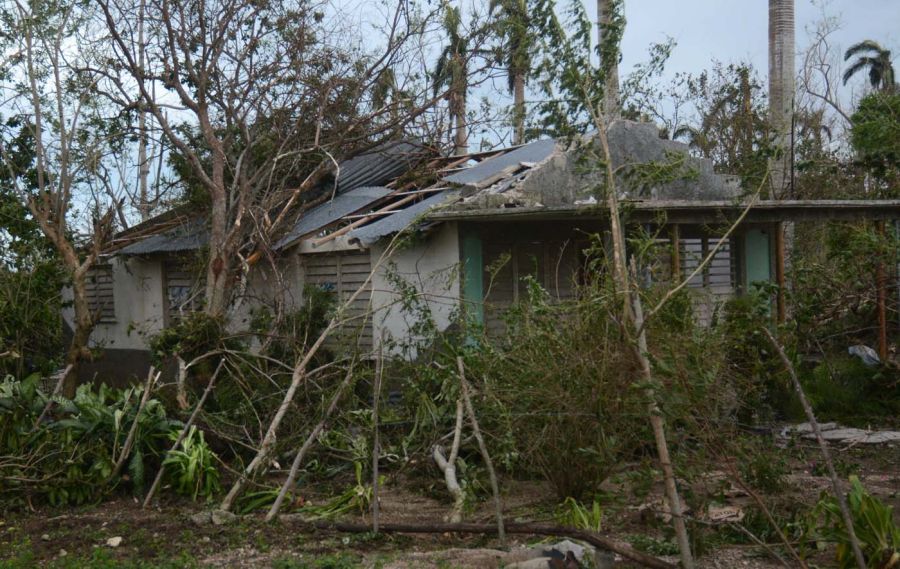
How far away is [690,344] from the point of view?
6027 millimetres

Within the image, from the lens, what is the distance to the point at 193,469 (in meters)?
7.75

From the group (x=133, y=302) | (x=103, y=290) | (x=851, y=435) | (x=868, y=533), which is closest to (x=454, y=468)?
(x=868, y=533)

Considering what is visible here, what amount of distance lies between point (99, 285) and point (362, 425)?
Result: 33.1 feet

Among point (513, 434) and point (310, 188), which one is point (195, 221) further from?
point (513, 434)

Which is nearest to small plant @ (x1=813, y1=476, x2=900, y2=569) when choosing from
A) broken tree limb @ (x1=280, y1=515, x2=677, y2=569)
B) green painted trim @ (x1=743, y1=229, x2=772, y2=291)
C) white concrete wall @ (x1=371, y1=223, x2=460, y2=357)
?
broken tree limb @ (x1=280, y1=515, x2=677, y2=569)

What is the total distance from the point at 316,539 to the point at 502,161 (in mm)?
8413

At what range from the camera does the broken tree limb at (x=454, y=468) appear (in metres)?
6.71

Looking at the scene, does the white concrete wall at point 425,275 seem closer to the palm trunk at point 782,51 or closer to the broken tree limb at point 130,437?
the broken tree limb at point 130,437

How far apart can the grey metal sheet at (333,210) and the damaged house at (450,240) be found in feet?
0.11

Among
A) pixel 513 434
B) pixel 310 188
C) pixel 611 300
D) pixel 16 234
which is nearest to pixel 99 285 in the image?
pixel 16 234

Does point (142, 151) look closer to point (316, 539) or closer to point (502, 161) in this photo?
point (502, 161)

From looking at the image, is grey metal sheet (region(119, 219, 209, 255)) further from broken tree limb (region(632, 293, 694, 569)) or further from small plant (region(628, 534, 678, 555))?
broken tree limb (region(632, 293, 694, 569))

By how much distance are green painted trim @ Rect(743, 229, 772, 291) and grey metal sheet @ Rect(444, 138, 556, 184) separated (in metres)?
3.16

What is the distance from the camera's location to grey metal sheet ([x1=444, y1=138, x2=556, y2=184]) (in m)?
13.1
